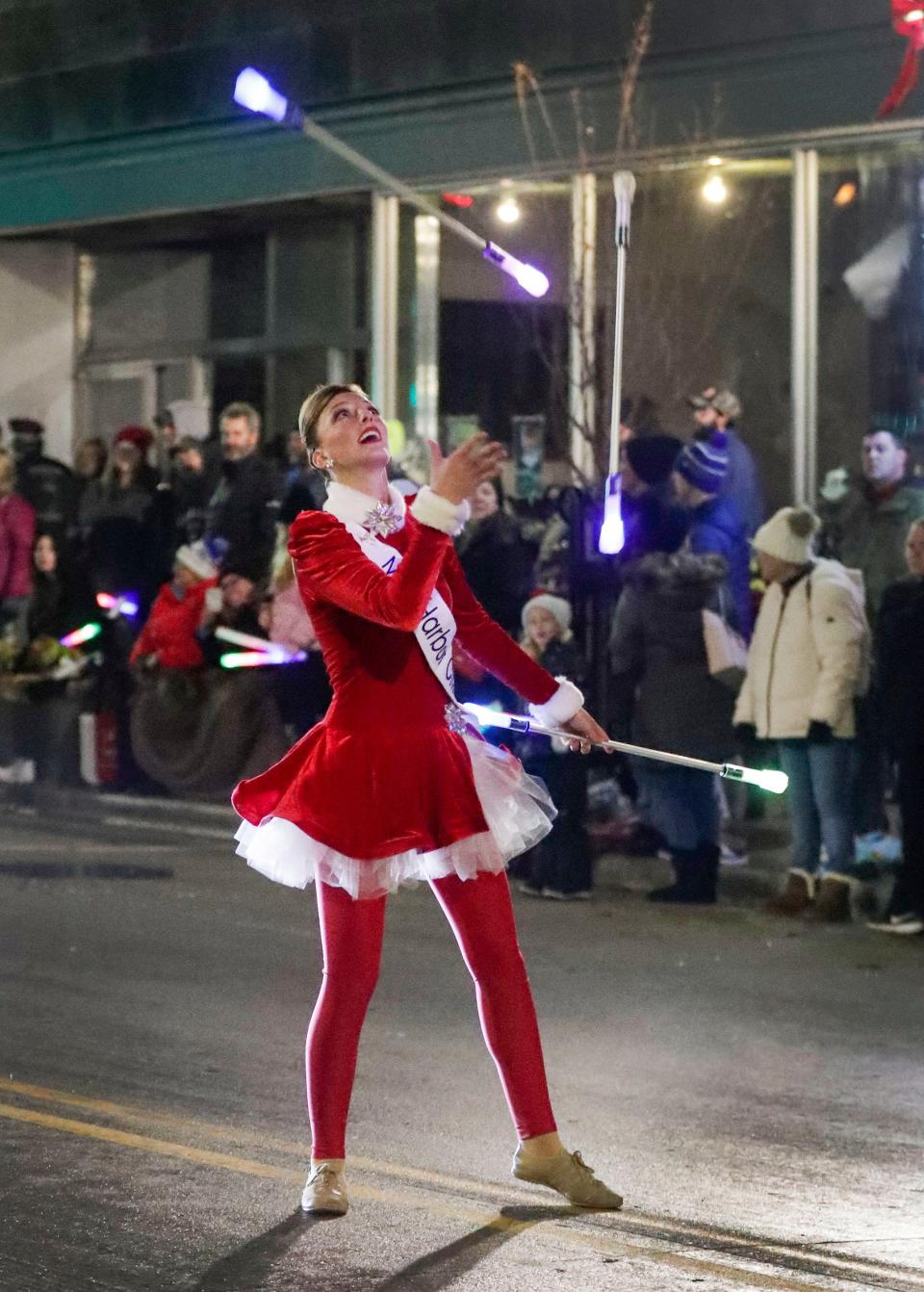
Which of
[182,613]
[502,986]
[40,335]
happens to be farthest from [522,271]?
[40,335]

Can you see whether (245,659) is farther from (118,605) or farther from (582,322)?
(582,322)

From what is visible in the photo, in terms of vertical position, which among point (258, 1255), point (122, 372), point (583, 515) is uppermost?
point (122, 372)

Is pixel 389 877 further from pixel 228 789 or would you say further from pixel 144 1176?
pixel 228 789

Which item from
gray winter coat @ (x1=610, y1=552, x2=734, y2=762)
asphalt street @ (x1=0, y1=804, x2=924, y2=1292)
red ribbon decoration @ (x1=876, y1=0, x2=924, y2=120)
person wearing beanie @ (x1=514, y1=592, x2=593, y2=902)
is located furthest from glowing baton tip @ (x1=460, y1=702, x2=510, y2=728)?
red ribbon decoration @ (x1=876, y1=0, x2=924, y2=120)

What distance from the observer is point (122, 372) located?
20.9 metres

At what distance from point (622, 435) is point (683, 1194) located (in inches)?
340

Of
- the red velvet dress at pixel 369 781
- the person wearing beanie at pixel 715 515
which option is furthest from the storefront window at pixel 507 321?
the red velvet dress at pixel 369 781

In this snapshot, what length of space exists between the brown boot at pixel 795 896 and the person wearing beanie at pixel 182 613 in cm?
494

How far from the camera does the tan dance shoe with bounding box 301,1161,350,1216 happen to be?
245 inches

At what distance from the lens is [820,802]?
1227 cm

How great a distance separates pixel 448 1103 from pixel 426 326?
10997mm

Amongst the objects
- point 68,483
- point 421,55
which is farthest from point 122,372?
point 421,55

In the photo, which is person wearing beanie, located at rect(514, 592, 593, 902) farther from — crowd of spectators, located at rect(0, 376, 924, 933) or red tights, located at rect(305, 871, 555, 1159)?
red tights, located at rect(305, 871, 555, 1159)

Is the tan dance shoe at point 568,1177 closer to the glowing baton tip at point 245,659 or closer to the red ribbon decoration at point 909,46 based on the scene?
the glowing baton tip at point 245,659
